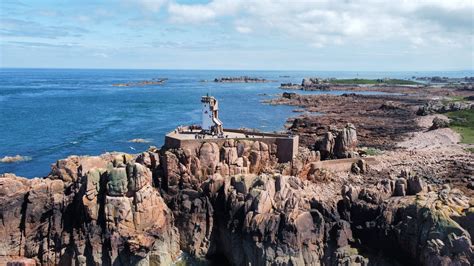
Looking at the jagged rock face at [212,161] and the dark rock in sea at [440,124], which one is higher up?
the jagged rock face at [212,161]

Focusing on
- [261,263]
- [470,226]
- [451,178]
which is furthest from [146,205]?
[451,178]

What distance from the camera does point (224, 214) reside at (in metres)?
36.9

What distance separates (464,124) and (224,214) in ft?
205

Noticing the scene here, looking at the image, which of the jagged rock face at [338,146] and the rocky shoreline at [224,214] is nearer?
the rocky shoreline at [224,214]

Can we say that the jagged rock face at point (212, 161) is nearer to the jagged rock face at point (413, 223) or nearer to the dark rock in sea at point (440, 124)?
the jagged rock face at point (413, 223)

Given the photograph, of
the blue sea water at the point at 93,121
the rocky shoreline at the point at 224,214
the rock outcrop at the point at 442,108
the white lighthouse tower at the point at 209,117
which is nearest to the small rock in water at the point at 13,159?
the blue sea water at the point at 93,121

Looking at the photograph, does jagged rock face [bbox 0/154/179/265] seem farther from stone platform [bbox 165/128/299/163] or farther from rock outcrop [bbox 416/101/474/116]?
rock outcrop [bbox 416/101/474/116]

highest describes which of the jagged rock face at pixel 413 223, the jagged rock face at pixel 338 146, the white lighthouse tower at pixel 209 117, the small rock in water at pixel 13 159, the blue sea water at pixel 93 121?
the white lighthouse tower at pixel 209 117

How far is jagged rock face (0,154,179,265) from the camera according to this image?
3469 centimetres

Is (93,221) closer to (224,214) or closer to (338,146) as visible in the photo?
(224,214)

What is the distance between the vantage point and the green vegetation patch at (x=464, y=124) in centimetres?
7012

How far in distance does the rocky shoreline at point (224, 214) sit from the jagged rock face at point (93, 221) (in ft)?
0.25

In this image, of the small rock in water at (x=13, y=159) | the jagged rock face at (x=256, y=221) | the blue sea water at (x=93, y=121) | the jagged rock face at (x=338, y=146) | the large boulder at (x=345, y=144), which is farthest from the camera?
the blue sea water at (x=93, y=121)

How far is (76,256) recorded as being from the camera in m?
34.9
